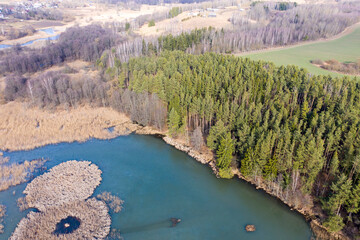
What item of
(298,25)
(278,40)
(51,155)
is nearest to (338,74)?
(278,40)

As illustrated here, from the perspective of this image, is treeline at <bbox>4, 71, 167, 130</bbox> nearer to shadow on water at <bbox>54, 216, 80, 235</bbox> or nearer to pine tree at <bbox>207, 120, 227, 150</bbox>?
pine tree at <bbox>207, 120, 227, 150</bbox>

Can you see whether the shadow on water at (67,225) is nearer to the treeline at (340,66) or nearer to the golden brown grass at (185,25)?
the treeline at (340,66)

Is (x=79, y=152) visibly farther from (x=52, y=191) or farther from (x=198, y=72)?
(x=198, y=72)

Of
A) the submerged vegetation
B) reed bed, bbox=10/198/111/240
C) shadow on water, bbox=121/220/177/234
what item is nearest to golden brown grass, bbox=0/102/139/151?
the submerged vegetation

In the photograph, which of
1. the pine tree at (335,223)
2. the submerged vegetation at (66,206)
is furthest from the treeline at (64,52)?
the pine tree at (335,223)

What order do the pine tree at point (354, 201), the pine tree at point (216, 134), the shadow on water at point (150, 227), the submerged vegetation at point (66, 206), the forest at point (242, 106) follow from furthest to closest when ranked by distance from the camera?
the pine tree at point (216, 134), the forest at point (242, 106), the shadow on water at point (150, 227), the submerged vegetation at point (66, 206), the pine tree at point (354, 201)

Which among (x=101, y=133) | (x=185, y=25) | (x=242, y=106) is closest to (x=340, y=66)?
(x=242, y=106)
